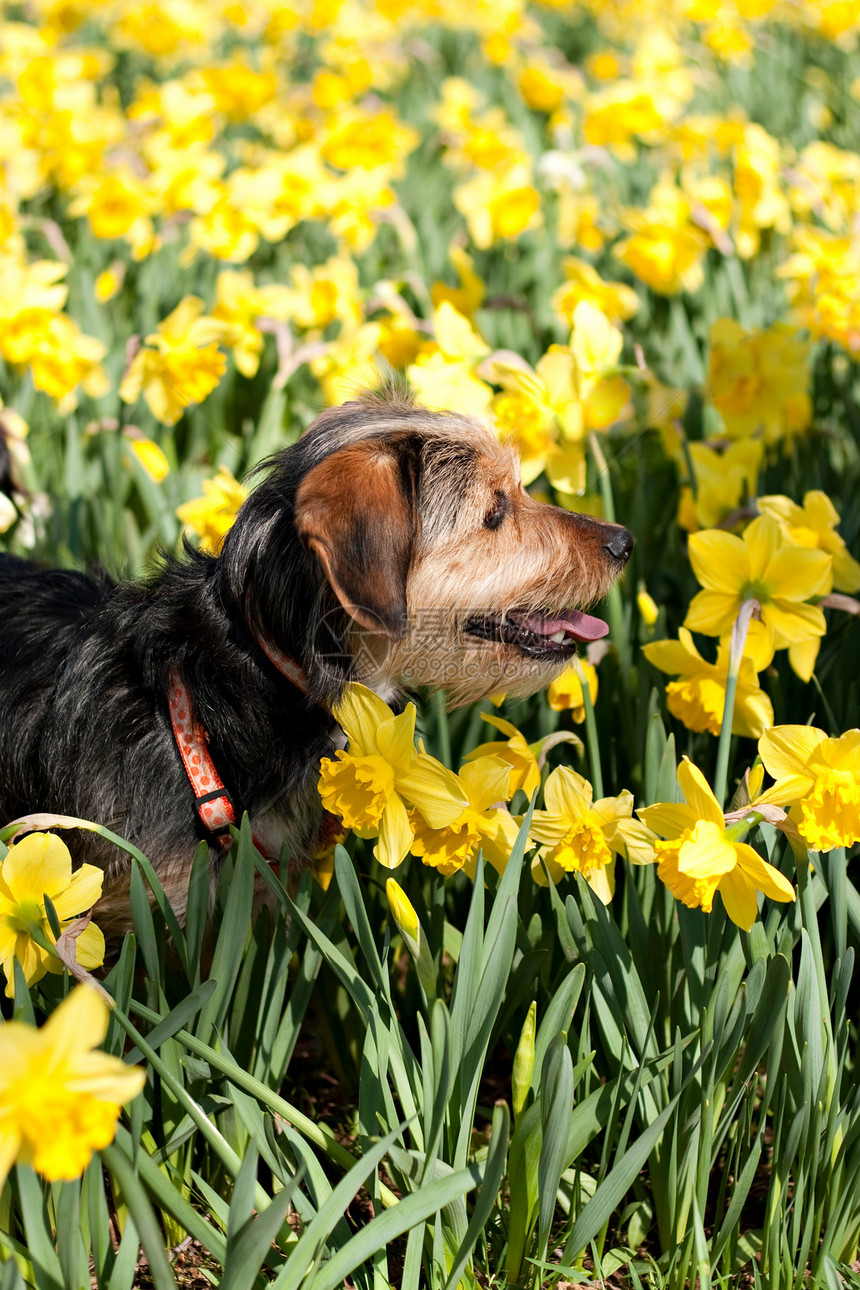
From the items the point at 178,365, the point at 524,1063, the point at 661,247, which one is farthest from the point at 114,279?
the point at 524,1063

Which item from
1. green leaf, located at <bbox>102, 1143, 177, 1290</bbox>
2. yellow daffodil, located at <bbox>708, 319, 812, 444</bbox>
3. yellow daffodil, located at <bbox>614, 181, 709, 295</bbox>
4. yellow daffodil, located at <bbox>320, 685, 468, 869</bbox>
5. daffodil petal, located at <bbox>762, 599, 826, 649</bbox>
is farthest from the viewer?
yellow daffodil, located at <bbox>614, 181, 709, 295</bbox>

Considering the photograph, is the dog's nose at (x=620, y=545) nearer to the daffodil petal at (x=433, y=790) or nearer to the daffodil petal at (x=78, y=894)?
the daffodil petal at (x=433, y=790)

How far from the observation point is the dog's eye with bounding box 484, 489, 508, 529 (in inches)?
80.4

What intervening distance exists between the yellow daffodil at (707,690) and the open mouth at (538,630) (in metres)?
0.22

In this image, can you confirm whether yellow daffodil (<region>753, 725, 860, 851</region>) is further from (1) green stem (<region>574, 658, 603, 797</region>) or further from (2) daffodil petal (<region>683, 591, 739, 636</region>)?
(1) green stem (<region>574, 658, 603, 797</region>)

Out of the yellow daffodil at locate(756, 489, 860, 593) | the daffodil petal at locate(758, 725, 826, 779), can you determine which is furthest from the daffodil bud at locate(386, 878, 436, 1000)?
the yellow daffodil at locate(756, 489, 860, 593)

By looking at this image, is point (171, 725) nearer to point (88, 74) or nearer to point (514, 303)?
point (514, 303)

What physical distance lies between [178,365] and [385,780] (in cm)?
165

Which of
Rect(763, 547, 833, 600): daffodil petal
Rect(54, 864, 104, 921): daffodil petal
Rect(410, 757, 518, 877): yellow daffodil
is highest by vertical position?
Rect(763, 547, 833, 600): daffodil petal

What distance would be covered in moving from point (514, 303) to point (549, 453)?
1.27 m

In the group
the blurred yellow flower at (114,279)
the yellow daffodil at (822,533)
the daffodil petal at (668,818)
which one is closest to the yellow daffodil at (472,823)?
the daffodil petal at (668,818)

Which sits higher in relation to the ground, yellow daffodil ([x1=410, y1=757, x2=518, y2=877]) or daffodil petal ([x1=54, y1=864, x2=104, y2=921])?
Answer: daffodil petal ([x1=54, y1=864, x2=104, y2=921])

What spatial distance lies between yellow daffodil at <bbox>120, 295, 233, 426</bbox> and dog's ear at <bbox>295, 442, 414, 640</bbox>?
1067mm

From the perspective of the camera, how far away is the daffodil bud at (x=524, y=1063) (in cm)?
148
